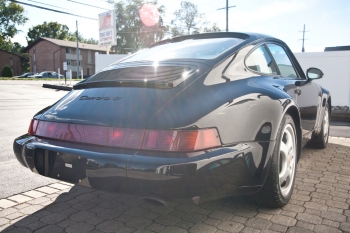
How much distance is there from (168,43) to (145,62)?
789 millimetres

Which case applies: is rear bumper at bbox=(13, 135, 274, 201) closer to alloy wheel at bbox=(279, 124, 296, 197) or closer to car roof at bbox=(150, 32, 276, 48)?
alloy wheel at bbox=(279, 124, 296, 197)

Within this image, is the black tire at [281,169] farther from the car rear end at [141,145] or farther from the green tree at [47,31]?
the green tree at [47,31]

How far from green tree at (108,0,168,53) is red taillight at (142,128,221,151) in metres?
59.1

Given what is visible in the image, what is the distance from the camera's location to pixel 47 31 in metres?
A: 83.1

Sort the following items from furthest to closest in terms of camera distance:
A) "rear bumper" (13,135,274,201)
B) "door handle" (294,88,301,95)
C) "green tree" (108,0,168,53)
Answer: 1. "green tree" (108,0,168,53)
2. "door handle" (294,88,301,95)
3. "rear bumper" (13,135,274,201)

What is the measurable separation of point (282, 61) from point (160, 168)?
7.58 feet

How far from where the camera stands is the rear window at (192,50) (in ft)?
9.05

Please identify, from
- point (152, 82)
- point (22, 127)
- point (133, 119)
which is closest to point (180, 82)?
point (152, 82)

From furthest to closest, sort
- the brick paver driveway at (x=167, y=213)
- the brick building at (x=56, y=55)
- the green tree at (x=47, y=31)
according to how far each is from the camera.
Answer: the green tree at (x=47, y=31)
the brick building at (x=56, y=55)
the brick paver driveway at (x=167, y=213)

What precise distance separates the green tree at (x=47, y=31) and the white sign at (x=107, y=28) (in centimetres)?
5810

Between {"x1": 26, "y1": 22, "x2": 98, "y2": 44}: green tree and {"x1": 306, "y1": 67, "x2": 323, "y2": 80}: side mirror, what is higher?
{"x1": 26, "y1": 22, "x2": 98, "y2": 44}: green tree

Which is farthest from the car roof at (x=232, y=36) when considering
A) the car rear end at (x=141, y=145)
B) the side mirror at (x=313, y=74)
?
the side mirror at (x=313, y=74)

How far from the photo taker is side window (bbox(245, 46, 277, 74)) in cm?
281

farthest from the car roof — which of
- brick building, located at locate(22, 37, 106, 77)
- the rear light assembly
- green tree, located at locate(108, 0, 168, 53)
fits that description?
brick building, located at locate(22, 37, 106, 77)
